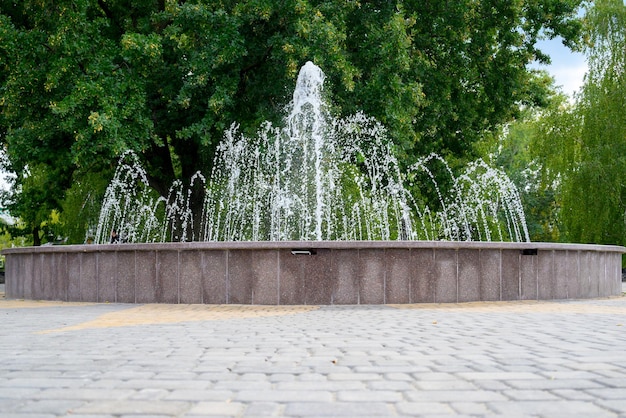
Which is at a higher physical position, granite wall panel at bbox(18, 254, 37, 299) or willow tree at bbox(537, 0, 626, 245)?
willow tree at bbox(537, 0, 626, 245)

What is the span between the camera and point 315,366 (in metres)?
4.34

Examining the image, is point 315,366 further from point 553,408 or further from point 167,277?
point 167,277

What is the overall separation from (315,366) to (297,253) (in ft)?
17.1

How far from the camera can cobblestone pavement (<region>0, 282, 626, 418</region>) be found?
10.5ft

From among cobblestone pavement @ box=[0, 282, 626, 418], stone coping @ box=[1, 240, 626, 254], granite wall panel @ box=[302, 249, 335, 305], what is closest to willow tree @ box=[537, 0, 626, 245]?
stone coping @ box=[1, 240, 626, 254]

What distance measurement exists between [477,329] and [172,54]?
12470 millimetres

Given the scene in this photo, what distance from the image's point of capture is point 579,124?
90.3ft

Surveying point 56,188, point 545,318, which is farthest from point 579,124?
point 545,318

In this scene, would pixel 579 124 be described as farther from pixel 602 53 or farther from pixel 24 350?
pixel 24 350

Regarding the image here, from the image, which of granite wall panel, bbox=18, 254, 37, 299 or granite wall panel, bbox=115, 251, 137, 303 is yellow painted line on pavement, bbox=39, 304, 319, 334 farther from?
granite wall panel, bbox=18, 254, 37, 299

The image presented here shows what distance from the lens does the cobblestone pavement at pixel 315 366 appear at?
3211 millimetres

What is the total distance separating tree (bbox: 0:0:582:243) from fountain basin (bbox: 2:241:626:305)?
4592mm

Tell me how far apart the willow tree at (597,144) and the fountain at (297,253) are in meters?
9.06

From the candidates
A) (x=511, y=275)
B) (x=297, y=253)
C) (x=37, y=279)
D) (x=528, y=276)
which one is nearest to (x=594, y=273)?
(x=528, y=276)
